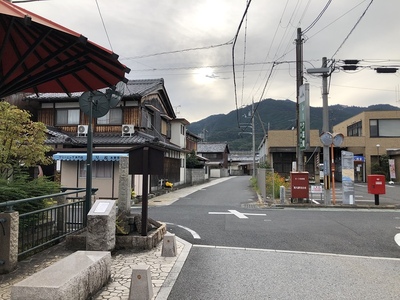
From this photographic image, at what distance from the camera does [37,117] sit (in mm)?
21938

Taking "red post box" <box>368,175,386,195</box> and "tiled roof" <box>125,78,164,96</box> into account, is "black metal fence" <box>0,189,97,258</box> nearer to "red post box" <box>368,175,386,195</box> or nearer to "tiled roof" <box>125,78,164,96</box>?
"red post box" <box>368,175,386,195</box>

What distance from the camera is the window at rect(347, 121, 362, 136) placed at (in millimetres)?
33756

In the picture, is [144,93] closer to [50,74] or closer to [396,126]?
[50,74]

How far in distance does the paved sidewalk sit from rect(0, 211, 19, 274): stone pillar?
0.15 metres

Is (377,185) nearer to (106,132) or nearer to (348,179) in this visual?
(348,179)

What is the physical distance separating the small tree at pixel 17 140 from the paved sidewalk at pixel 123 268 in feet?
16.5

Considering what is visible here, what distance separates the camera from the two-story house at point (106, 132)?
57.5ft

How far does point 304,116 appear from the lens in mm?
15297

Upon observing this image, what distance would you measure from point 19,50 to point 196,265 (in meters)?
4.92

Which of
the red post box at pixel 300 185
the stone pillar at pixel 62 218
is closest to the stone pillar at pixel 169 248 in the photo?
the stone pillar at pixel 62 218

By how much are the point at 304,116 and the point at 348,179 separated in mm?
3609

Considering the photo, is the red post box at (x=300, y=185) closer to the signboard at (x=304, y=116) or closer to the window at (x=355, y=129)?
the signboard at (x=304, y=116)

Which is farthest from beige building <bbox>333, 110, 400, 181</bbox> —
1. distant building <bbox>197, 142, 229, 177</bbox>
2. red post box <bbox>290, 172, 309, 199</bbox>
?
distant building <bbox>197, 142, 229, 177</bbox>

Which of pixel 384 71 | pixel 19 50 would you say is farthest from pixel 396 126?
pixel 19 50
